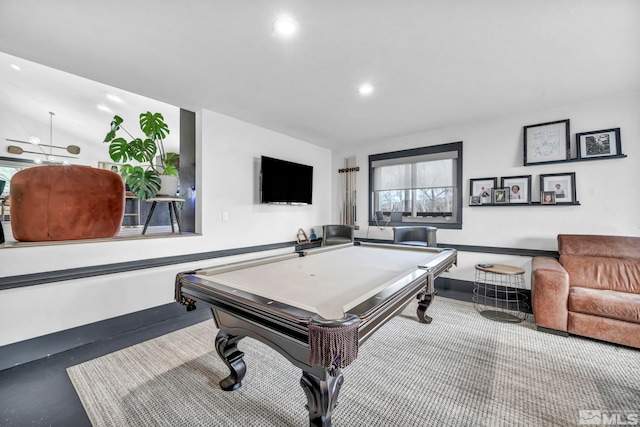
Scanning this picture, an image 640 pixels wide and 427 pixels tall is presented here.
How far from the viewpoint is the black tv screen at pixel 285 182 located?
3855 mm

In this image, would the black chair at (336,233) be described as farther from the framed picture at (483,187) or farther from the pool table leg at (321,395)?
the pool table leg at (321,395)

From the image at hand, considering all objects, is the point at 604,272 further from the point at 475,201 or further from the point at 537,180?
the point at 475,201

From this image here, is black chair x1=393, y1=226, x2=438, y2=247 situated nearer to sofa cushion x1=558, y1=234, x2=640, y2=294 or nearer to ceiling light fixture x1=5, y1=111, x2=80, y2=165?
Answer: sofa cushion x1=558, y1=234, x2=640, y2=294

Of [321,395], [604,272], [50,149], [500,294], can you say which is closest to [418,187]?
[500,294]

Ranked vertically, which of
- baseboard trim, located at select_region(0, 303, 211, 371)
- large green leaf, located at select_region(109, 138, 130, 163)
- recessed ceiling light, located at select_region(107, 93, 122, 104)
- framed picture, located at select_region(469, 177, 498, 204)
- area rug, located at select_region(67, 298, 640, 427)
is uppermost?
recessed ceiling light, located at select_region(107, 93, 122, 104)

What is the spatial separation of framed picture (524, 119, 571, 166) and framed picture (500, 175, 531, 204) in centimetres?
21

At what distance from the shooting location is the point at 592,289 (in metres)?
2.53

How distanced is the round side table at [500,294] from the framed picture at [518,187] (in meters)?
0.94

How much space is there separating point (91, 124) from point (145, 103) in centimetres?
295

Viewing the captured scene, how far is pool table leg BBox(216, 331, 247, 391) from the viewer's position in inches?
65.2

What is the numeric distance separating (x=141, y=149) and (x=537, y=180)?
4.91m

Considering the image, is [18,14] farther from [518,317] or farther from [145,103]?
[518,317]

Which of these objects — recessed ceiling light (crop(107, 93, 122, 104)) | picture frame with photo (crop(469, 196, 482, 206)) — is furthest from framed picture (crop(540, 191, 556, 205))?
recessed ceiling light (crop(107, 93, 122, 104))

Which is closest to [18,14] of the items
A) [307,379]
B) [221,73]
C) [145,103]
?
[221,73]
